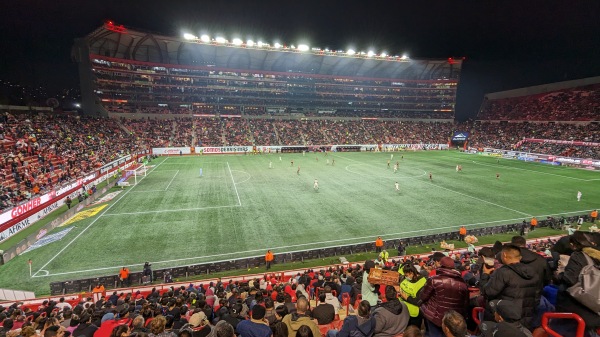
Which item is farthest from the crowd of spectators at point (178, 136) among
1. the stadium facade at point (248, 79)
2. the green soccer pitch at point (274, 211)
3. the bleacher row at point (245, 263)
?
the bleacher row at point (245, 263)

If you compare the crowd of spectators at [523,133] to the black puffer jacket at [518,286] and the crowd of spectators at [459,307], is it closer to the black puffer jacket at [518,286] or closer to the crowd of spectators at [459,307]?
the crowd of spectators at [459,307]

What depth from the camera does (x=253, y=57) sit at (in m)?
82.4

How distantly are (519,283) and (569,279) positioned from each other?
61 centimetres

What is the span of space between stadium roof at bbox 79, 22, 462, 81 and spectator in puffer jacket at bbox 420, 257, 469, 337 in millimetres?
74287

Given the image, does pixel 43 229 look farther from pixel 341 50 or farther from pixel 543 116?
pixel 543 116

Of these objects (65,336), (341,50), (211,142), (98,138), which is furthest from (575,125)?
(98,138)

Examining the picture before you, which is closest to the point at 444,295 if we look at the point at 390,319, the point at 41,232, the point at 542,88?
the point at 390,319

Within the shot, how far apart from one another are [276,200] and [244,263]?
40.8ft

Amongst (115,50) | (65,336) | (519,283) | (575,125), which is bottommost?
(65,336)

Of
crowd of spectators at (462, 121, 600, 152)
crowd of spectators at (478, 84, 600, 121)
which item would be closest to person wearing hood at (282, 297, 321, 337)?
crowd of spectators at (462, 121, 600, 152)

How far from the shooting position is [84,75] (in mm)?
68438

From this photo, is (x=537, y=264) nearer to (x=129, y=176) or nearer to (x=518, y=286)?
(x=518, y=286)

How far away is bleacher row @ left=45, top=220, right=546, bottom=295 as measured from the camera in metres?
14.1

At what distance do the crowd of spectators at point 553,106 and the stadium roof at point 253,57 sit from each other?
2159cm
